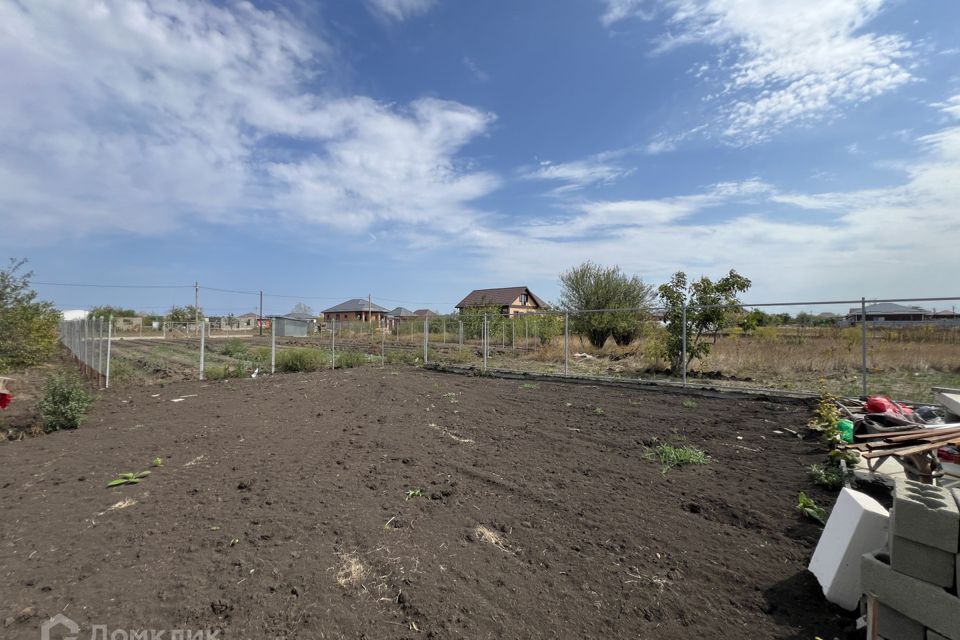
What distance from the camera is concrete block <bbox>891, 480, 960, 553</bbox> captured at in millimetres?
1719

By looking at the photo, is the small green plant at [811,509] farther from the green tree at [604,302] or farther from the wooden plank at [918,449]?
the green tree at [604,302]

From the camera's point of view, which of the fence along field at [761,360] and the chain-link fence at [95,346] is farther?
the chain-link fence at [95,346]

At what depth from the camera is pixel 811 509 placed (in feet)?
11.2

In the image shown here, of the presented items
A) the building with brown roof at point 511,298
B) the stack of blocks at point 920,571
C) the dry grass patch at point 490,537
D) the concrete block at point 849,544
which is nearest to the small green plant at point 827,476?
the concrete block at point 849,544

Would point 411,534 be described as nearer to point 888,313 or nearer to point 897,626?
point 897,626

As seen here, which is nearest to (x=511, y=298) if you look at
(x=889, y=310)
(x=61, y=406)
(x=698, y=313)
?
(x=698, y=313)

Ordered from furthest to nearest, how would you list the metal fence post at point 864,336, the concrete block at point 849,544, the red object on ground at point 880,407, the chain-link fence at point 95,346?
the chain-link fence at point 95,346
the metal fence post at point 864,336
the red object on ground at point 880,407
the concrete block at point 849,544

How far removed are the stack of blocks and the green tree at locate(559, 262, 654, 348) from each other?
54.1 ft

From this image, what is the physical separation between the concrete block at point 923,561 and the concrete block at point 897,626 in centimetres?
19

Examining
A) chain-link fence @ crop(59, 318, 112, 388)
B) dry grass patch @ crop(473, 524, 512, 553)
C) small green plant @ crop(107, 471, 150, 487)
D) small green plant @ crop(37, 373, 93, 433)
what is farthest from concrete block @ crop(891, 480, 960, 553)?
chain-link fence @ crop(59, 318, 112, 388)

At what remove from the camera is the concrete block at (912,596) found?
1699mm

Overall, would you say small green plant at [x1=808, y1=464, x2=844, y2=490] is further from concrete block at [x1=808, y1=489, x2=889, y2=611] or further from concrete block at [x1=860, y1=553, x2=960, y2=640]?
concrete block at [x1=860, y1=553, x2=960, y2=640]

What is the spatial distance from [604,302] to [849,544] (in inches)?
788

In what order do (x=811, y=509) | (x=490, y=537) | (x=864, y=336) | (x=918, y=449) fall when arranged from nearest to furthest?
(x=918, y=449), (x=490, y=537), (x=811, y=509), (x=864, y=336)
